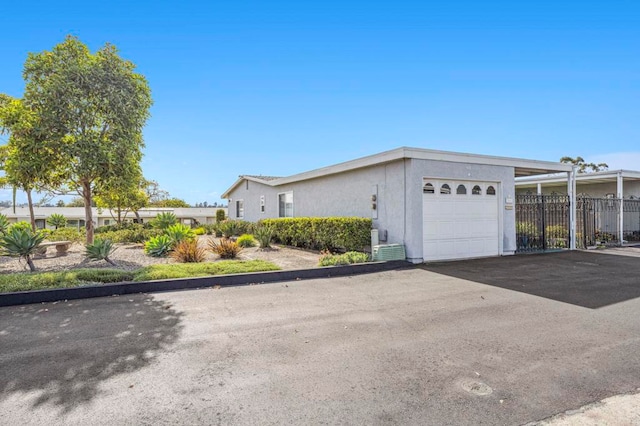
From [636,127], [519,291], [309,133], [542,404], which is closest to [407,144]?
[519,291]

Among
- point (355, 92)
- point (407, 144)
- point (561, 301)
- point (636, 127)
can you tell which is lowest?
point (561, 301)

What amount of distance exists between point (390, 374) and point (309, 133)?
1708cm

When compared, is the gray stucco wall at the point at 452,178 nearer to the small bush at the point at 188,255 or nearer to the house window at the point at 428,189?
the house window at the point at 428,189

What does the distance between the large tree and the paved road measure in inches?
201

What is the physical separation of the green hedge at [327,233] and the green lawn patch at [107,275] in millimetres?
3206

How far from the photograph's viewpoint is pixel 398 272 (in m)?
8.51

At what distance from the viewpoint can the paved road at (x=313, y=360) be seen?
262 centimetres

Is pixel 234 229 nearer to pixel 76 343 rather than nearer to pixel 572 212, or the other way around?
pixel 76 343

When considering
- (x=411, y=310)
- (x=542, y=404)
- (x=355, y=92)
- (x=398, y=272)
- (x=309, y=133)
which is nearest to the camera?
(x=542, y=404)

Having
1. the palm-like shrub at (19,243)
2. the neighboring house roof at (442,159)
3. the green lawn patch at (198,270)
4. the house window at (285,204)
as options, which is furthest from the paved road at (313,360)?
the house window at (285,204)

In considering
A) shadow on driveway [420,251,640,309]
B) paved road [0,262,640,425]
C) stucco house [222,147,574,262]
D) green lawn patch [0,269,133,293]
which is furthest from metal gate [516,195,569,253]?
green lawn patch [0,269,133,293]

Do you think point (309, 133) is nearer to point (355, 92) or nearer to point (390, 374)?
point (355, 92)

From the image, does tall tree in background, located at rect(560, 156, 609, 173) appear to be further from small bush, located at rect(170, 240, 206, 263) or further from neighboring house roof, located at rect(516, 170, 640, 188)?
small bush, located at rect(170, 240, 206, 263)

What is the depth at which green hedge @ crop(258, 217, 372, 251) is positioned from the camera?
425 inches
